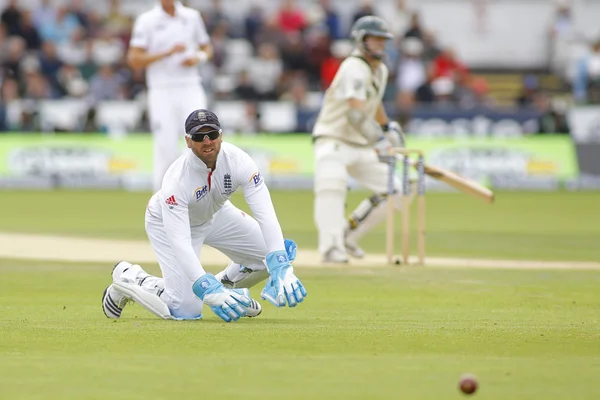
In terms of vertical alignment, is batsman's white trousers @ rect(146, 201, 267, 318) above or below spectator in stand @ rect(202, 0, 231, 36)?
above

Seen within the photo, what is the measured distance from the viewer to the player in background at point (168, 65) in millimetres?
12750

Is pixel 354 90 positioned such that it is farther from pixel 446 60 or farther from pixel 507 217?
pixel 446 60

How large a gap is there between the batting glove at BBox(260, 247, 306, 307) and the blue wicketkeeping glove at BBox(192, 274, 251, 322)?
16 cm

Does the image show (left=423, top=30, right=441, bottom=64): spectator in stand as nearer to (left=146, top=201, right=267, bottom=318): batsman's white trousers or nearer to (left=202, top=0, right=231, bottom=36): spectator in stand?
(left=202, top=0, right=231, bottom=36): spectator in stand

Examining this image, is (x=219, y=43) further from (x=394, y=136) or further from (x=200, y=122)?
(x=200, y=122)

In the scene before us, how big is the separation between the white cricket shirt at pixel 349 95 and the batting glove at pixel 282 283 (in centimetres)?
392

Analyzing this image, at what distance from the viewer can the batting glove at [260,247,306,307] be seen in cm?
732

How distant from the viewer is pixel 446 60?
24.5 m

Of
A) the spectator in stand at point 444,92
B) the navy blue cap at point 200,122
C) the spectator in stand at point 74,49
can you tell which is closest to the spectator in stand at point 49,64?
the spectator in stand at point 74,49

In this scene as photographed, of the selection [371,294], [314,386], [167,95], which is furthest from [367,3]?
[314,386]

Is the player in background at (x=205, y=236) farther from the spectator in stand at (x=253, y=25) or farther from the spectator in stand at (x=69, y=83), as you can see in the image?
the spectator in stand at (x=253, y=25)

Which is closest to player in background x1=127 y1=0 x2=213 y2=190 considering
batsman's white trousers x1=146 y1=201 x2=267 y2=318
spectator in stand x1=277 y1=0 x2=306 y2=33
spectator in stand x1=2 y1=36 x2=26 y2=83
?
batsman's white trousers x1=146 y1=201 x2=267 y2=318

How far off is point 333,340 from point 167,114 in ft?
21.4

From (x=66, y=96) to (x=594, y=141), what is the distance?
30.6 feet
